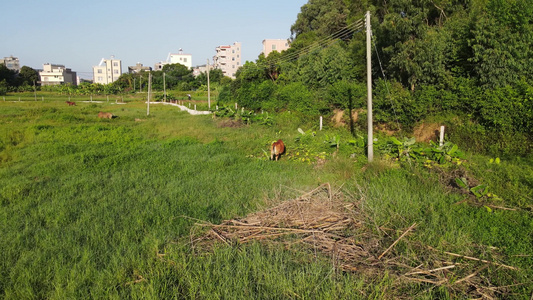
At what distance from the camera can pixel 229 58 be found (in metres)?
83.5

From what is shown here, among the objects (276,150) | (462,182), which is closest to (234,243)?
(462,182)

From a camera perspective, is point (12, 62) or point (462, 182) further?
point (12, 62)

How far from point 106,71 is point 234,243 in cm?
11153

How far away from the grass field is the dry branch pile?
0.03 meters

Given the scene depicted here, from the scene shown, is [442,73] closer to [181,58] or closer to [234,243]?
[234,243]

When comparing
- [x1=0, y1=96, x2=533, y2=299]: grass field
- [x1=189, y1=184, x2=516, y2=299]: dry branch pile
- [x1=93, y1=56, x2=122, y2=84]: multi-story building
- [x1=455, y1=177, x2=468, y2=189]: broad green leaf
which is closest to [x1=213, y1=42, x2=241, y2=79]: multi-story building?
[x1=93, y1=56, x2=122, y2=84]: multi-story building

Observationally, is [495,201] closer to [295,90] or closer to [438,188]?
[438,188]

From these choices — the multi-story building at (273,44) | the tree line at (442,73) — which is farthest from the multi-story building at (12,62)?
the tree line at (442,73)

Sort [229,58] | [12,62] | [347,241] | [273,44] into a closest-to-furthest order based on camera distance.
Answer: [347,241], [273,44], [229,58], [12,62]

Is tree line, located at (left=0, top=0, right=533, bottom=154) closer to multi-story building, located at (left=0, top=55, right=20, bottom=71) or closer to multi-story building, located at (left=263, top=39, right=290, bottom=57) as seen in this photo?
multi-story building, located at (left=263, top=39, right=290, bottom=57)

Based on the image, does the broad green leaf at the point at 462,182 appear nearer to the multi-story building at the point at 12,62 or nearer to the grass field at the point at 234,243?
the grass field at the point at 234,243

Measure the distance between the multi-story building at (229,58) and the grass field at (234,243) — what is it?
250ft

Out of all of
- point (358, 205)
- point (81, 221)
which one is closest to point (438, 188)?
point (358, 205)

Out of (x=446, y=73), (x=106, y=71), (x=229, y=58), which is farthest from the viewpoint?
(x=106, y=71)
